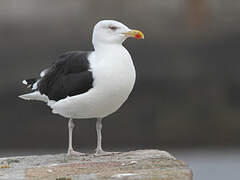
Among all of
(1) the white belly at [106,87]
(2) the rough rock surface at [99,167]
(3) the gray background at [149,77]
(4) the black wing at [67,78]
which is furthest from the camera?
(3) the gray background at [149,77]

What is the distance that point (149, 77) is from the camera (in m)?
15.0

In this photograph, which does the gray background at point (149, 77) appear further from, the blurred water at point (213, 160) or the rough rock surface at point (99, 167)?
the rough rock surface at point (99, 167)

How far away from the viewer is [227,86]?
604 inches

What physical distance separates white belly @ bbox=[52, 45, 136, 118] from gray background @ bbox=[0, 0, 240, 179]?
6653 millimetres

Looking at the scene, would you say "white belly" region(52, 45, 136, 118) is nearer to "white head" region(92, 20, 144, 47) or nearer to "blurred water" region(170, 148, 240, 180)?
"white head" region(92, 20, 144, 47)

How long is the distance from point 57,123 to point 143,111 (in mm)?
1738

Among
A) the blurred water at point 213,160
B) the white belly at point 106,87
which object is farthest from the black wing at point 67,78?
the blurred water at point 213,160

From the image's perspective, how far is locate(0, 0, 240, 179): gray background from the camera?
1502 centimetres

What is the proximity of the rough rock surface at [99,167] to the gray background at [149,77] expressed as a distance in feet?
21.5

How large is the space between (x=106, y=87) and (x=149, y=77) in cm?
705

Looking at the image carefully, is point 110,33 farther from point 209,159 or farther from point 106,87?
point 209,159

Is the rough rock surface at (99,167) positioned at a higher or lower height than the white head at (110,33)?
lower

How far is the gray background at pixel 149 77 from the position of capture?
15023 millimetres

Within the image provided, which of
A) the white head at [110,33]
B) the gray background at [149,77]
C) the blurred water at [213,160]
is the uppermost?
the white head at [110,33]
